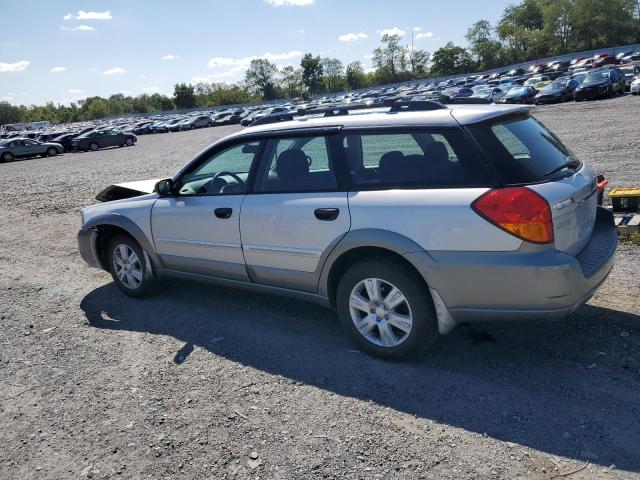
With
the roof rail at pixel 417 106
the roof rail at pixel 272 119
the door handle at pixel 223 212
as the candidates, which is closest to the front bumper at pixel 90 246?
the door handle at pixel 223 212

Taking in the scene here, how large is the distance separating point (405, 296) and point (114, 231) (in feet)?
11.8

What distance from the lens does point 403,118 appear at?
3916 millimetres

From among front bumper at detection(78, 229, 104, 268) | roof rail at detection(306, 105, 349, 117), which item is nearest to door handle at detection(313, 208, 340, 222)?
roof rail at detection(306, 105, 349, 117)

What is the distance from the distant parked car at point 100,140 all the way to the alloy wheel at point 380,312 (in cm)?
3932

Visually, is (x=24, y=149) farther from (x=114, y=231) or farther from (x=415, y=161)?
(x=415, y=161)

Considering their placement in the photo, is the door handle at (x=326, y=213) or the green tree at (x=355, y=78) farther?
the green tree at (x=355, y=78)

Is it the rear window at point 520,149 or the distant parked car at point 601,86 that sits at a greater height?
the rear window at point 520,149

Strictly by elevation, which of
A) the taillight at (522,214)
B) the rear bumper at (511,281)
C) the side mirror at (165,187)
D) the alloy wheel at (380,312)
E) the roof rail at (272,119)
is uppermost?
the roof rail at (272,119)

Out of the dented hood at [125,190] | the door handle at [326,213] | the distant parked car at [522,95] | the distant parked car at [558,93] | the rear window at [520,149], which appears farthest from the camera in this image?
the distant parked car at [522,95]

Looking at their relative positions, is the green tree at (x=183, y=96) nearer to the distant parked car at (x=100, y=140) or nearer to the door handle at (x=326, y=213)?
the distant parked car at (x=100, y=140)

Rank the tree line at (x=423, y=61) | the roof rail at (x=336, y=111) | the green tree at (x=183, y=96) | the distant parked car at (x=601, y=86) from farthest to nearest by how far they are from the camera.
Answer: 1. the green tree at (x=183, y=96)
2. the tree line at (x=423, y=61)
3. the distant parked car at (x=601, y=86)
4. the roof rail at (x=336, y=111)

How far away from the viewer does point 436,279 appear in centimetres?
352

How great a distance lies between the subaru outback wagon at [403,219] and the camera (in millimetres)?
3318

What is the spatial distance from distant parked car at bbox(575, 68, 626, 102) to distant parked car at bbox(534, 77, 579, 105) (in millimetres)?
1131
